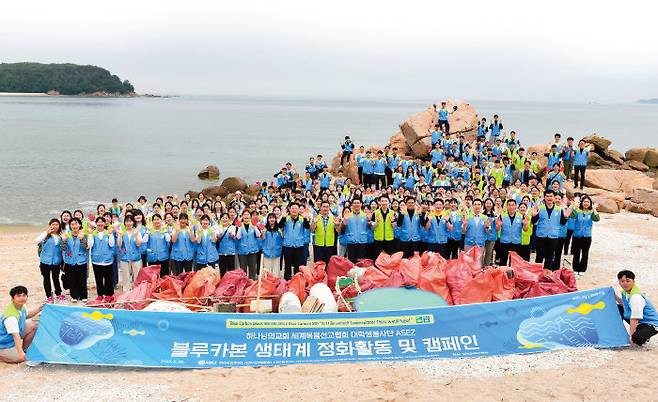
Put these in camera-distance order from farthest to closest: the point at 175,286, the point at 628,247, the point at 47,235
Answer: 1. the point at 628,247
2. the point at 47,235
3. the point at 175,286

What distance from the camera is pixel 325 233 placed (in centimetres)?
1175

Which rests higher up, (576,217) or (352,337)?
(576,217)

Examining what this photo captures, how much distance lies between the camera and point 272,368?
7.41 m

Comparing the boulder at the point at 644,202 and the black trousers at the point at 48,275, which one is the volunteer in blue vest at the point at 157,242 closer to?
the black trousers at the point at 48,275

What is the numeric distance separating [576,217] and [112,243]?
10264 mm

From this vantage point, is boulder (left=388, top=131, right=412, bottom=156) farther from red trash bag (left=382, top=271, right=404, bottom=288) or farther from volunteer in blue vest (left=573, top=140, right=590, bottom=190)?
red trash bag (left=382, top=271, right=404, bottom=288)

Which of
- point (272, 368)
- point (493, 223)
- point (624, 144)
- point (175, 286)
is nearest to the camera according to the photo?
point (272, 368)

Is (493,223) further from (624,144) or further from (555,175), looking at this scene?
(624,144)

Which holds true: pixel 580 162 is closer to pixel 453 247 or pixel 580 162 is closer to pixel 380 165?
pixel 380 165

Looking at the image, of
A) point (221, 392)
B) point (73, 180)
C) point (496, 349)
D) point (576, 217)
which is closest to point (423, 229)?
point (576, 217)

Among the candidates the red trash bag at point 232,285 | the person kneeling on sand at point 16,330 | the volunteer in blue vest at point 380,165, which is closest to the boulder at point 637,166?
the volunteer in blue vest at point 380,165

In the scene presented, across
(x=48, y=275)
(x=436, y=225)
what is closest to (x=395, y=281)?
(x=436, y=225)

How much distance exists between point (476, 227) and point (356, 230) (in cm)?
273

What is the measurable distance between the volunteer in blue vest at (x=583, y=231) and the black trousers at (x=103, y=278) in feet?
34.0
